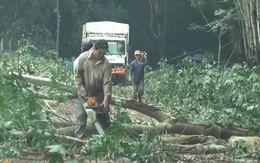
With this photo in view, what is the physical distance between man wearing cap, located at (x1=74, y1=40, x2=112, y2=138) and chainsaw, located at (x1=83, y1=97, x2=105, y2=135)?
2.9 inches

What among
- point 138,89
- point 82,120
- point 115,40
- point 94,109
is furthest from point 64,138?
point 115,40

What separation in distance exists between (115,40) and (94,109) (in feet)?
82.8

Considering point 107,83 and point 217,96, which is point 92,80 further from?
point 217,96

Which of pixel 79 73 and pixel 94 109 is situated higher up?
pixel 79 73

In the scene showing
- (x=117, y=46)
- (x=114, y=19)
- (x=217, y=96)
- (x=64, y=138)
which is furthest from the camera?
(x=114, y=19)

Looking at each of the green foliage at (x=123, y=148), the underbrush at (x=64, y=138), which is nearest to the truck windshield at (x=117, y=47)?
the underbrush at (x=64, y=138)

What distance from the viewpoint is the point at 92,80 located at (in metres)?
9.65

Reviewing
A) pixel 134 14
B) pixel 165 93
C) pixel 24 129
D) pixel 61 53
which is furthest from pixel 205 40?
pixel 24 129

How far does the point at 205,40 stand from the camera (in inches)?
1834

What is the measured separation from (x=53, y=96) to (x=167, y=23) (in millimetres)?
36577

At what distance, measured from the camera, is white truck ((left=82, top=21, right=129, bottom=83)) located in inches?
1303

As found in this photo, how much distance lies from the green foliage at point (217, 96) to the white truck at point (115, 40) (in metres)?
14.8

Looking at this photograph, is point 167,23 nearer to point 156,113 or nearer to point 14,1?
point 14,1

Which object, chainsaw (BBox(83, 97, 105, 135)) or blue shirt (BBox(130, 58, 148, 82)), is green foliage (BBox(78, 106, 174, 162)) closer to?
chainsaw (BBox(83, 97, 105, 135))
